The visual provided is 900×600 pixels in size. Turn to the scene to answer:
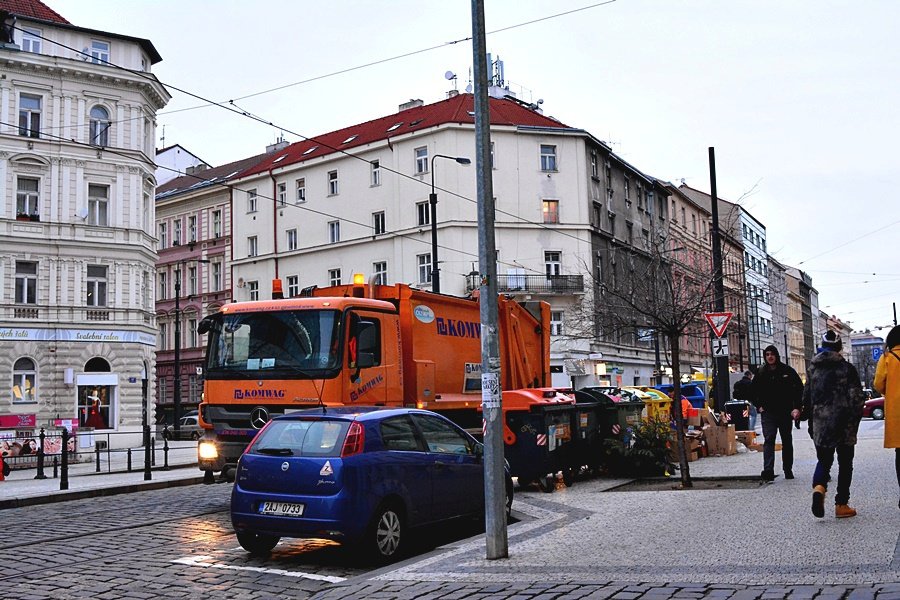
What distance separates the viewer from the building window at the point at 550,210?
52844 millimetres

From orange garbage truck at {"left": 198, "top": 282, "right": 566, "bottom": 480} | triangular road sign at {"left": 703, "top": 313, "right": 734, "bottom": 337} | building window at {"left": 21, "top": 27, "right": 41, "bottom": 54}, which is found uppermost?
building window at {"left": 21, "top": 27, "right": 41, "bottom": 54}

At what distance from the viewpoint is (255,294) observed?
60219 mm

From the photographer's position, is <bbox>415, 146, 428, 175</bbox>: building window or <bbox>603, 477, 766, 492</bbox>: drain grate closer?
<bbox>603, 477, 766, 492</bbox>: drain grate

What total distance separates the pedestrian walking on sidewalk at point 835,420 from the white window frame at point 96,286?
1433 inches

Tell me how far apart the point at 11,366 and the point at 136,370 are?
4.95 metres

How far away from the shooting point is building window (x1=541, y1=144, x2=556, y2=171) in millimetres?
53344

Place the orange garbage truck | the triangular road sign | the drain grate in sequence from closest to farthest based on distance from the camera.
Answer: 1. the drain grate
2. the orange garbage truck
3. the triangular road sign

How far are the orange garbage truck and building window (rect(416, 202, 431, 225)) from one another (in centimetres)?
3589

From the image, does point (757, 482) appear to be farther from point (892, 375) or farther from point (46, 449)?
point (46, 449)

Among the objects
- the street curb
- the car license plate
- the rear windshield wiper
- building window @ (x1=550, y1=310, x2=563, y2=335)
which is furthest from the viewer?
building window @ (x1=550, y1=310, x2=563, y2=335)

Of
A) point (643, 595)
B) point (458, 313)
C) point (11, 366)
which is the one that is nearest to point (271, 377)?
point (458, 313)

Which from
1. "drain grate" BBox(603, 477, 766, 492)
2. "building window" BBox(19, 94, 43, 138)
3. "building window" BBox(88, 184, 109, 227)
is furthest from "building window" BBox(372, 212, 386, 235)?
"drain grate" BBox(603, 477, 766, 492)

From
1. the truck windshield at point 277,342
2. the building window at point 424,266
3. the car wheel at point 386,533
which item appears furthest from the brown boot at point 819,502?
the building window at point 424,266

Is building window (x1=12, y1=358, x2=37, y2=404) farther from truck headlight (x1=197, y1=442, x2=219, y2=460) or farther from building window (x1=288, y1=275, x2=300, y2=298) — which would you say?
truck headlight (x1=197, y1=442, x2=219, y2=460)
